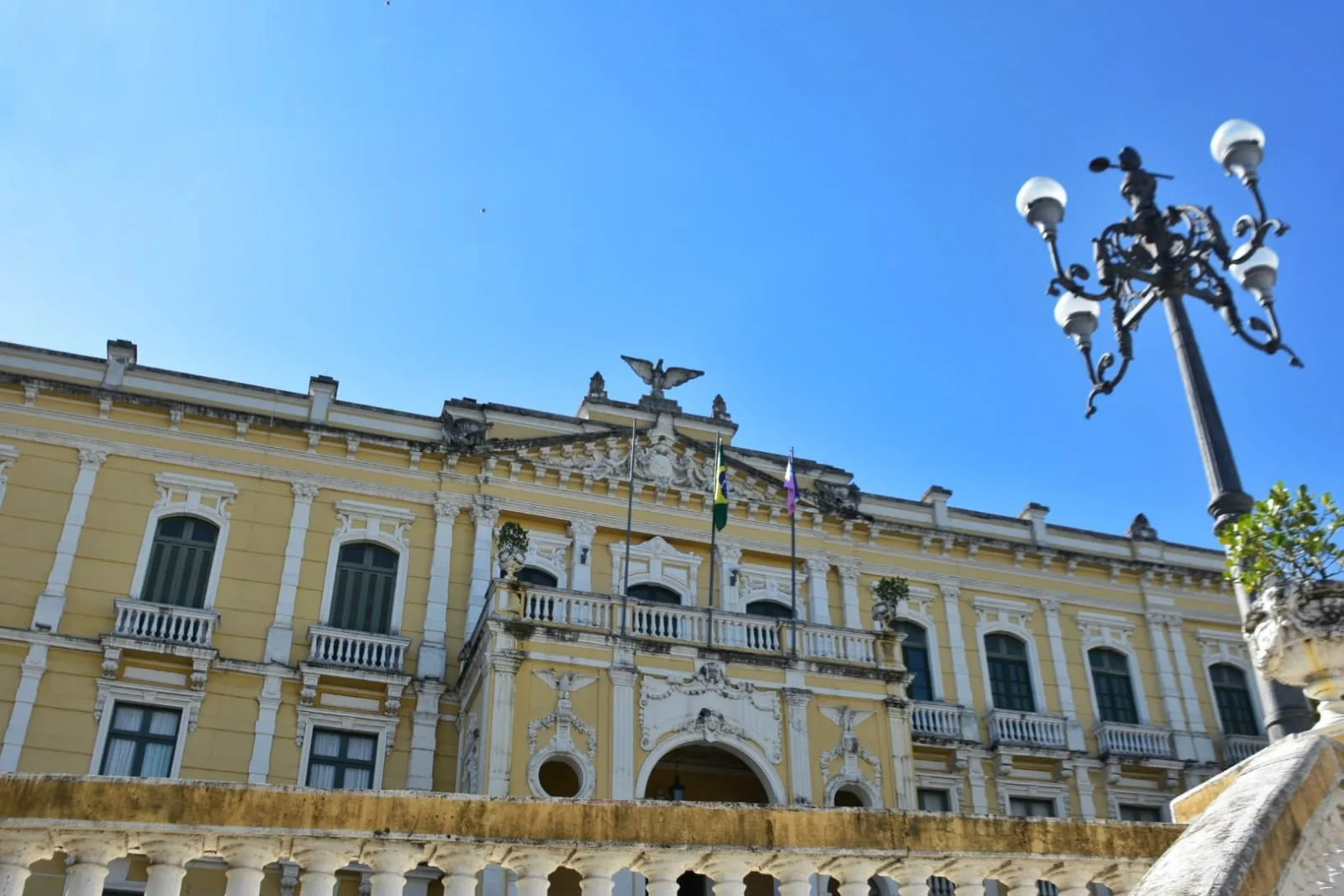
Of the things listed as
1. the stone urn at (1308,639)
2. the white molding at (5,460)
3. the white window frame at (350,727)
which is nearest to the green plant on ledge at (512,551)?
the white window frame at (350,727)

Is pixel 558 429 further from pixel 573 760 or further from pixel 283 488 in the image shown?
pixel 573 760

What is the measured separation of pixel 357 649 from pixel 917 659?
36.2 ft

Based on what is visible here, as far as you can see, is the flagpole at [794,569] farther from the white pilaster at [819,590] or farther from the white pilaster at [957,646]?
the white pilaster at [957,646]

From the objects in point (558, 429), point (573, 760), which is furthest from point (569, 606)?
point (558, 429)

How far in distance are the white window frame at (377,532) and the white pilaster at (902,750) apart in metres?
8.46

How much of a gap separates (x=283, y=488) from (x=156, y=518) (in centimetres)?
212

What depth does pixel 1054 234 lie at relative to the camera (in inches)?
527

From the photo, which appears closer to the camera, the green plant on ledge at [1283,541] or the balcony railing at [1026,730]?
the green plant on ledge at [1283,541]

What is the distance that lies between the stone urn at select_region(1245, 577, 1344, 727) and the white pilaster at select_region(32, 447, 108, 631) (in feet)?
57.4

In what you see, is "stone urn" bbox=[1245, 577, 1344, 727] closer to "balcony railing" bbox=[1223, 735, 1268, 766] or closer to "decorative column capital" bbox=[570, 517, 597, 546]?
"decorative column capital" bbox=[570, 517, 597, 546]

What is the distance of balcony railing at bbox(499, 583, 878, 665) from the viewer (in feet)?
→ 57.2

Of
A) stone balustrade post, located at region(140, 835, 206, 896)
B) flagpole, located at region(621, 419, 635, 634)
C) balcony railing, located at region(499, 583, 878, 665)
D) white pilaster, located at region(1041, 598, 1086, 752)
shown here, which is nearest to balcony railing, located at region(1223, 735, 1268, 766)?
white pilaster, located at region(1041, 598, 1086, 752)

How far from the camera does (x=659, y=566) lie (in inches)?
880

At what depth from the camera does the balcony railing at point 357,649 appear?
1942 cm
